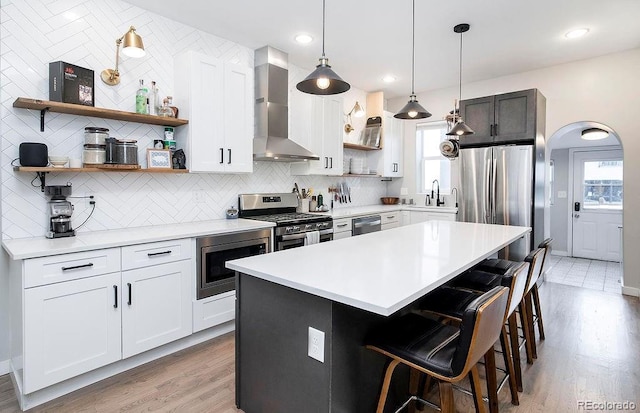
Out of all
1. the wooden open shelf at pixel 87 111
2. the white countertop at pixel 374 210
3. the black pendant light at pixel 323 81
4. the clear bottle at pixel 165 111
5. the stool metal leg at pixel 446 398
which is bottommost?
the stool metal leg at pixel 446 398

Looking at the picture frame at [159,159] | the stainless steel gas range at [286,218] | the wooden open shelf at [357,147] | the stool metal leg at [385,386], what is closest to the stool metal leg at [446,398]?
the stool metal leg at [385,386]

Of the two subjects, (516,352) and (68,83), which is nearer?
(516,352)

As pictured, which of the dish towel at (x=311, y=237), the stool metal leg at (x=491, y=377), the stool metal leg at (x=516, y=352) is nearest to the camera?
the stool metal leg at (x=491, y=377)

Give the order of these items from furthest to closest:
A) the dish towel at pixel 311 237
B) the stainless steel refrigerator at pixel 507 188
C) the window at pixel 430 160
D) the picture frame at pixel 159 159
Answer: the window at pixel 430 160 < the stainless steel refrigerator at pixel 507 188 < the dish towel at pixel 311 237 < the picture frame at pixel 159 159

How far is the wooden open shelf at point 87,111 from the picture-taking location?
7.73 ft

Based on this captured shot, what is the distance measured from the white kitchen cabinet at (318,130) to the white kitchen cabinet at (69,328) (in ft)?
8.63

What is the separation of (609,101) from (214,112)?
454 cm

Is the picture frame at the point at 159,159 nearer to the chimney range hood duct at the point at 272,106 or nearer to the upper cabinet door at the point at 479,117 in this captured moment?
the chimney range hood duct at the point at 272,106

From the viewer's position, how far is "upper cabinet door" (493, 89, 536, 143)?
438 cm

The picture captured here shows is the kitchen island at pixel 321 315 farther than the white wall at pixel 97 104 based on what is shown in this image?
No

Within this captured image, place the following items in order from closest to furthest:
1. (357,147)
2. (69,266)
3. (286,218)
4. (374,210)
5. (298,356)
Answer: (298,356), (69,266), (286,218), (374,210), (357,147)

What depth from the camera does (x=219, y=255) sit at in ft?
10.0

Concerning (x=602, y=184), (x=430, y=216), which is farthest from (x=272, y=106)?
(x=602, y=184)

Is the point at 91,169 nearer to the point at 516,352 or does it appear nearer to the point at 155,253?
the point at 155,253
